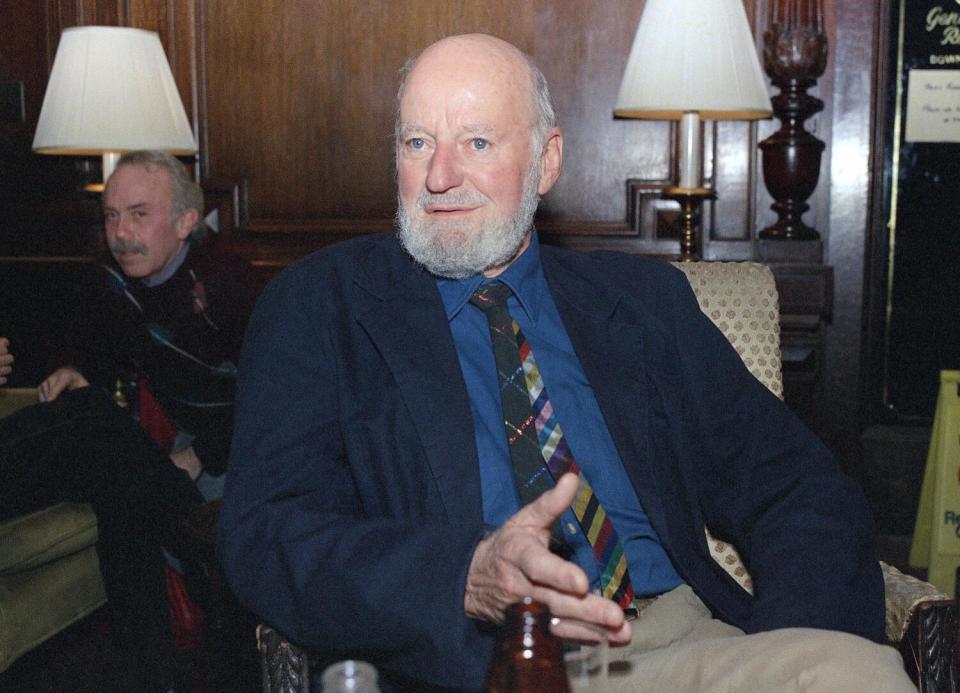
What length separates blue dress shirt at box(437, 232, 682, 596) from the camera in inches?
62.8

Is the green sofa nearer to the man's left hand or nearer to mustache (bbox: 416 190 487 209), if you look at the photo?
the man's left hand

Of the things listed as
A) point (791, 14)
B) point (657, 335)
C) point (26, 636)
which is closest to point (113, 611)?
point (26, 636)

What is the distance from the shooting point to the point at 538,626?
2.51 feet

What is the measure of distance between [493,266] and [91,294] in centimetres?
170

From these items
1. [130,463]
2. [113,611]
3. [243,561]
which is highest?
[243,561]

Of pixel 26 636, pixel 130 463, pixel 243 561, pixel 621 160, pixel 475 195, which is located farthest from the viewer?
pixel 621 160

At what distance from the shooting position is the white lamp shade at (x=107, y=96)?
3.20 metres

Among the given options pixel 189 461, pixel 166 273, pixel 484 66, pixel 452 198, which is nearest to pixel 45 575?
pixel 189 461

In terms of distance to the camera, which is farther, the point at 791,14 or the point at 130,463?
the point at 791,14

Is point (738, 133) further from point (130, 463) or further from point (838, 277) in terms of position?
point (130, 463)

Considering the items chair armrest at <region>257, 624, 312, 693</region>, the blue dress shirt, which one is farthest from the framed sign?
chair armrest at <region>257, 624, 312, 693</region>

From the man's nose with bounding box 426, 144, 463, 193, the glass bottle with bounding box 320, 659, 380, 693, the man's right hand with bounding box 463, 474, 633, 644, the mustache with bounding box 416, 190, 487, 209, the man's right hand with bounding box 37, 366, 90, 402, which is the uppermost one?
the man's nose with bounding box 426, 144, 463, 193

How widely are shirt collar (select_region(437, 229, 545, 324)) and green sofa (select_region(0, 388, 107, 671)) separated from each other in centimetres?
130

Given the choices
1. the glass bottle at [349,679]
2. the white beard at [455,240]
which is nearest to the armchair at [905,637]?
the white beard at [455,240]
